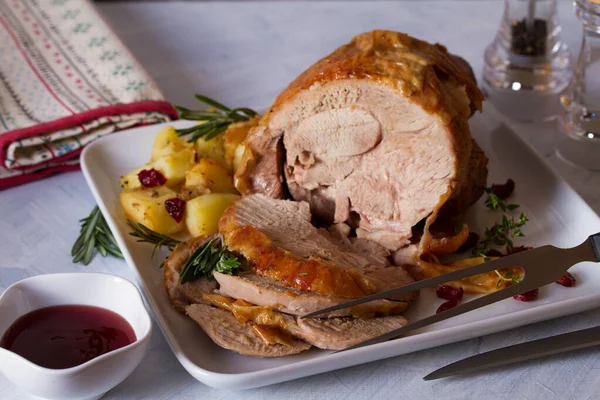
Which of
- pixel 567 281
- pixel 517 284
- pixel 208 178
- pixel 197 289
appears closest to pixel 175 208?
pixel 208 178

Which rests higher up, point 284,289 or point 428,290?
point 284,289

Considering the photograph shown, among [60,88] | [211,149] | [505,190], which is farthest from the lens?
[60,88]

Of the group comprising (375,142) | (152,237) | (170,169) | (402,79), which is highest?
(402,79)

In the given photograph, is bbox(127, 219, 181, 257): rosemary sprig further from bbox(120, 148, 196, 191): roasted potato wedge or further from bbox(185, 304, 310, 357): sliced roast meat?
bbox(185, 304, 310, 357): sliced roast meat

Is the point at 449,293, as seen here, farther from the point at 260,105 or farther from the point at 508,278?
Result: the point at 260,105

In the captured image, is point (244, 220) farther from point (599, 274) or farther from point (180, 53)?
point (180, 53)

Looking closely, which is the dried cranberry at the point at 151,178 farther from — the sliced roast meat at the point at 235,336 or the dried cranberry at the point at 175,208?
the sliced roast meat at the point at 235,336
